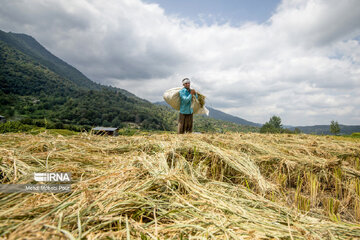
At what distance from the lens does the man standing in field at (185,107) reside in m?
5.34

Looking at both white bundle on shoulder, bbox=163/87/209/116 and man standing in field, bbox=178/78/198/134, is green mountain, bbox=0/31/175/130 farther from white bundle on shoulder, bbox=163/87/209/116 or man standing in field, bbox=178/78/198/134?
man standing in field, bbox=178/78/198/134

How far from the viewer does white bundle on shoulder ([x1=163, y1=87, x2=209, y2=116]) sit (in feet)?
17.7

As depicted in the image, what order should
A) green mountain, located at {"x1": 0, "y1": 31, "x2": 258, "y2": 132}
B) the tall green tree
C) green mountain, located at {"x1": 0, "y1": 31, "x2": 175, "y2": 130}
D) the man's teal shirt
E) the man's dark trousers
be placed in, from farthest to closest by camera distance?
1. green mountain, located at {"x1": 0, "y1": 31, "x2": 175, "y2": 130}
2. green mountain, located at {"x1": 0, "y1": 31, "x2": 258, "y2": 132}
3. the tall green tree
4. the man's dark trousers
5. the man's teal shirt

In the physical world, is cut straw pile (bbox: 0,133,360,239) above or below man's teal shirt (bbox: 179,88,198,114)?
below

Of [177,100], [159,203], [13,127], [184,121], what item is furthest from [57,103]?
[159,203]

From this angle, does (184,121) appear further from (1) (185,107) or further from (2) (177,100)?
(2) (177,100)

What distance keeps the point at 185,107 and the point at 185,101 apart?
21 centimetres

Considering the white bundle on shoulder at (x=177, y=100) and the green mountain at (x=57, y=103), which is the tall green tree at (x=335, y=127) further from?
the white bundle on shoulder at (x=177, y=100)

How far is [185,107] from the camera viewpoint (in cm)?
541

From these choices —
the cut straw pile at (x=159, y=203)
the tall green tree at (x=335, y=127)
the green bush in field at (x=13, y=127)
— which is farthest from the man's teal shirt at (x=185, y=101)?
the tall green tree at (x=335, y=127)

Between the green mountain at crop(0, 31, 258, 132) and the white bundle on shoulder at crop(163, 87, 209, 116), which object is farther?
the green mountain at crop(0, 31, 258, 132)

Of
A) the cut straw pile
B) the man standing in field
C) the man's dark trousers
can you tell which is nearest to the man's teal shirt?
the man standing in field

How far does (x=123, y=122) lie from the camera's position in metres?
79.7

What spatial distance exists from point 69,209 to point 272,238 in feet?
3.35
